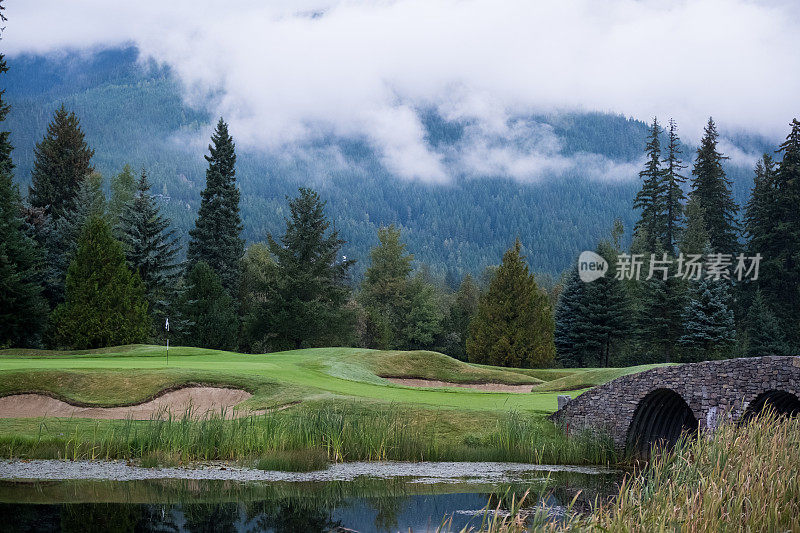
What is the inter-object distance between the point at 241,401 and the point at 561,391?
44.3ft

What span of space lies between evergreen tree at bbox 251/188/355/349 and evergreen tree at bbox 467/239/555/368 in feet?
30.7

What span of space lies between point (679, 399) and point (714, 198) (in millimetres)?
51126

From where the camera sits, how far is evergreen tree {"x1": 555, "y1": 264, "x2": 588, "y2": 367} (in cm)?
5234

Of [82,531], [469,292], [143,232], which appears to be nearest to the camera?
[82,531]

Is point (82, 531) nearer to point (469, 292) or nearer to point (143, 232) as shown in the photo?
point (143, 232)

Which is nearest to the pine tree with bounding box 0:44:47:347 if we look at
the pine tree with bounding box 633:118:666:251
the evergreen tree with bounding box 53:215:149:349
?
the evergreen tree with bounding box 53:215:149:349

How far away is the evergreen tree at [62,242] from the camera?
1719 inches

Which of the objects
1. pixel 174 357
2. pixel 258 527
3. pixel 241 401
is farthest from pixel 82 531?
pixel 174 357

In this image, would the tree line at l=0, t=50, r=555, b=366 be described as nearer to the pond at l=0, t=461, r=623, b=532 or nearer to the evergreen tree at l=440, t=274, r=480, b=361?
the evergreen tree at l=440, t=274, r=480, b=361

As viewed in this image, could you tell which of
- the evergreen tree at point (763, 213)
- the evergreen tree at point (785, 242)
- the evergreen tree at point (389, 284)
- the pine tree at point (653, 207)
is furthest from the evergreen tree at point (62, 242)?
the evergreen tree at point (763, 213)

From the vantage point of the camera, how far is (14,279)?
3534 centimetres

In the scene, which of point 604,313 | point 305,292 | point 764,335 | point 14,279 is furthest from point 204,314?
point 764,335

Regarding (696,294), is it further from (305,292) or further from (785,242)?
(305,292)

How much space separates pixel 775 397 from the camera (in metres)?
17.8
